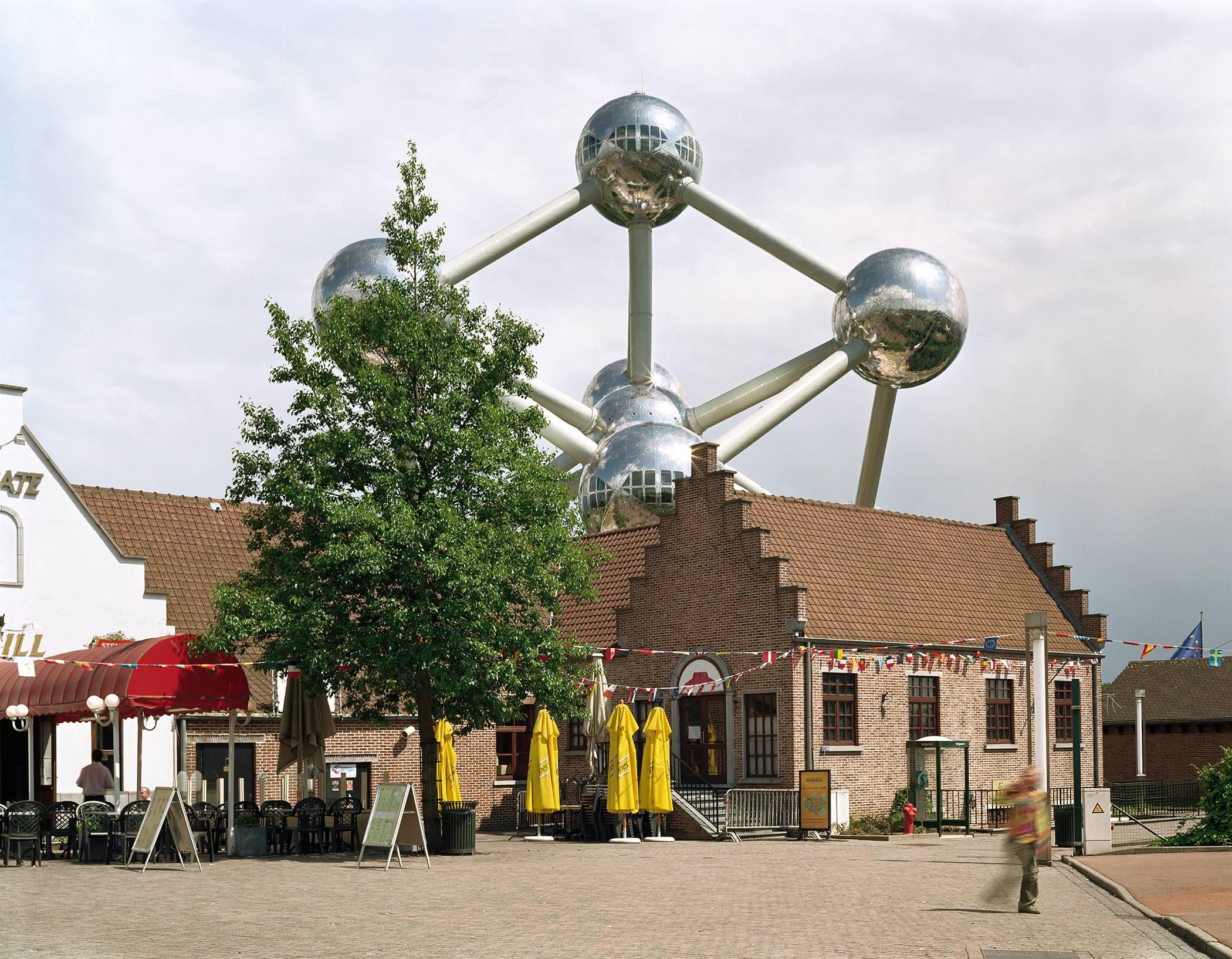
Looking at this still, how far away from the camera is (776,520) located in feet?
112

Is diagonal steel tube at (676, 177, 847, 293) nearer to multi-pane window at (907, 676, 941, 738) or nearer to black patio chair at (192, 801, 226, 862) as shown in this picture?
multi-pane window at (907, 676, 941, 738)

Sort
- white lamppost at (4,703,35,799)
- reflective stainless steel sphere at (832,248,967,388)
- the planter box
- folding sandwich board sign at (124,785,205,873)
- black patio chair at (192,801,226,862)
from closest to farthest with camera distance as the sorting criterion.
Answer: folding sandwich board sign at (124,785,205,873) < black patio chair at (192,801,226,862) < white lamppost at (4,703,35,799) < the planter box < reflective stainless steel sphere at (832,248,967,388)

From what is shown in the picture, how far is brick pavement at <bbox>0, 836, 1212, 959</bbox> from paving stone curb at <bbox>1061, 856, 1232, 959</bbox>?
15 centimetres

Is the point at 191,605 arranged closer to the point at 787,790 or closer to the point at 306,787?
the point at 306,787

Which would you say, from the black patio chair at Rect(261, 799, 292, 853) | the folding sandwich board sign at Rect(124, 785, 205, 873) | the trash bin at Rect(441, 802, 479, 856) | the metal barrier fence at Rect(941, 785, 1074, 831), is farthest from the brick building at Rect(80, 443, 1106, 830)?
the folding sandwich board sign at Rect(124, 785, 205, 873)

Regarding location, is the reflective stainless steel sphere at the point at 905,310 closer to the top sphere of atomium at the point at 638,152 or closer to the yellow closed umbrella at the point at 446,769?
the top sphere of atomium at the point at 638,152

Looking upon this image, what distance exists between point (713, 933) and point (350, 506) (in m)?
11.8

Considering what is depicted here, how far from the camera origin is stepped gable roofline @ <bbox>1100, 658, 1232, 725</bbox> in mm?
49500

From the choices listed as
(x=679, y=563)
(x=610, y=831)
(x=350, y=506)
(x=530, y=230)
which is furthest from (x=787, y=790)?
(x=530, y=230)

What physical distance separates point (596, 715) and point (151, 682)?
9.67 meters

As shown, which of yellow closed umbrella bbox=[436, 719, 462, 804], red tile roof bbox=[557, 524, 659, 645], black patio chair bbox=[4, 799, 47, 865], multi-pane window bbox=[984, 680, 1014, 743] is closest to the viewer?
black patio chair bbox=[4, 799, 47, 865]

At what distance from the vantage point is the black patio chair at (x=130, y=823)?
22109mm

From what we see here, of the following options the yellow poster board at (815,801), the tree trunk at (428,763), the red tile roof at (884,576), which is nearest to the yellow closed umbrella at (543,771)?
the tree trunk at (428,763)

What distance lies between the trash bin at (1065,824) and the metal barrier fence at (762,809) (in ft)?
18.4
